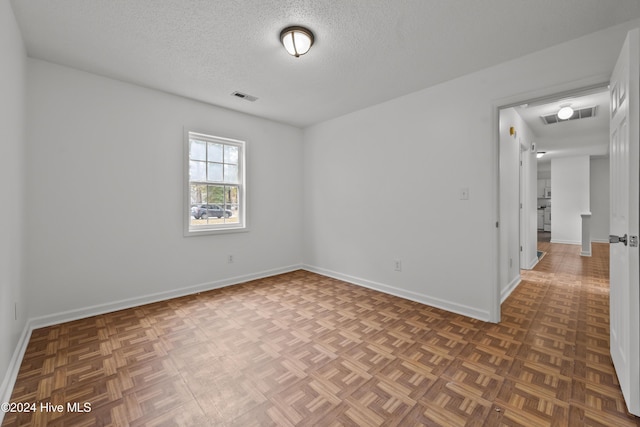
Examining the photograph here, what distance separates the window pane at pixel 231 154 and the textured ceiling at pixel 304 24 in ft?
3.32

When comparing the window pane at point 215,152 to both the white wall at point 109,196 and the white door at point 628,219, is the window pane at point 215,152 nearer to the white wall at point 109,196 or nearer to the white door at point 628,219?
the white wall at point 109,196

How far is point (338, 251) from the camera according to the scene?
14.2 feet

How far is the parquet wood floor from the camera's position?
5.00 feet

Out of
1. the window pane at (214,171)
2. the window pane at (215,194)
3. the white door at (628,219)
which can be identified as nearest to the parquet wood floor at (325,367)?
the white door at (628,219)

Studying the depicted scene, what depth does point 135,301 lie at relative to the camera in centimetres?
314

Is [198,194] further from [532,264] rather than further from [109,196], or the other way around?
[532,264]

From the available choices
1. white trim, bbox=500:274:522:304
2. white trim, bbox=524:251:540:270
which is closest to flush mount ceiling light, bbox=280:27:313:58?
white trim, bbox=500:274:522:304

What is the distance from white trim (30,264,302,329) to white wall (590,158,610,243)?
1005 cm

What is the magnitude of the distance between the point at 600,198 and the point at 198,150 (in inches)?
440

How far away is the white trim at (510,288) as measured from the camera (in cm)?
332

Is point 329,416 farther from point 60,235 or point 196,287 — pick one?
point 60,235

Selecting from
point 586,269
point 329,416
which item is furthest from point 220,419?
point 586,269

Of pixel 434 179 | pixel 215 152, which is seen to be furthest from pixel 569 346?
pixel 215 152

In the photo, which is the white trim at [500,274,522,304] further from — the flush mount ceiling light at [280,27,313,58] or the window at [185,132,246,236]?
the window at [185,132,246,236]
